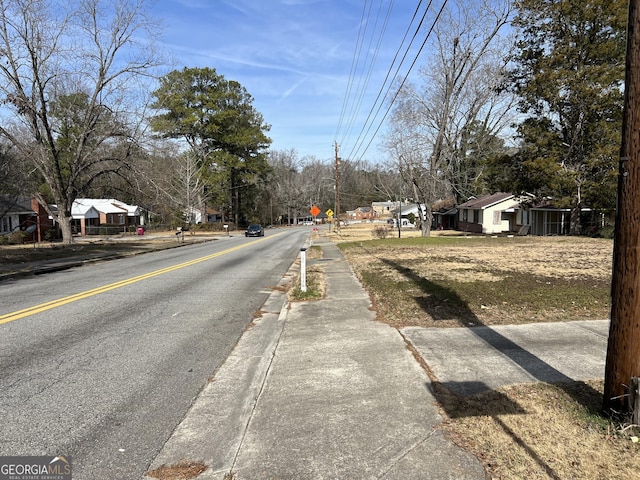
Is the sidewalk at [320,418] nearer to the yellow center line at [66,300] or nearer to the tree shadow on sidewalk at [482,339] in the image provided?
the tree shadow on sidewalk at [482,339]

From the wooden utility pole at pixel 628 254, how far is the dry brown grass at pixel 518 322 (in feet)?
1.17

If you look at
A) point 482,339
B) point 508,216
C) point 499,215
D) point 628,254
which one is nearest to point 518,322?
point 482,339

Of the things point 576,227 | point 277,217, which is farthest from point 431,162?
point 277,217

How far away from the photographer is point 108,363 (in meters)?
5.39

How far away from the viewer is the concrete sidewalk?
10.2 feet

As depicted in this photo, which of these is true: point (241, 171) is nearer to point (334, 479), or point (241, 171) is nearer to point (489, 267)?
point (489, 267)

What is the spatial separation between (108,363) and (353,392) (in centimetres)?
311

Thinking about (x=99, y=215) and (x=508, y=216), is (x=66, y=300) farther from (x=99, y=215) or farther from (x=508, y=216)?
(x=99, y=215)

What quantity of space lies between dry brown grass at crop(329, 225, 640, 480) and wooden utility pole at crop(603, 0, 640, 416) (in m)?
0.36

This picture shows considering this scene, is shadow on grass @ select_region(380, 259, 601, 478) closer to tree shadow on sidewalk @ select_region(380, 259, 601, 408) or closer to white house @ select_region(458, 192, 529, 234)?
tree shadow on sidewalk @ select_region(380, 259, 601, 408)

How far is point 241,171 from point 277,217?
105 ft

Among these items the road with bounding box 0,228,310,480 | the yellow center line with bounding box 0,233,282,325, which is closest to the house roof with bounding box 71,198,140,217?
the yellow center line with bounding box 0,233,282,325

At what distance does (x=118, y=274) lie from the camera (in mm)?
14289

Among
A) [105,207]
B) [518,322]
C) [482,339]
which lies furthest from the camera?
[105,207]
